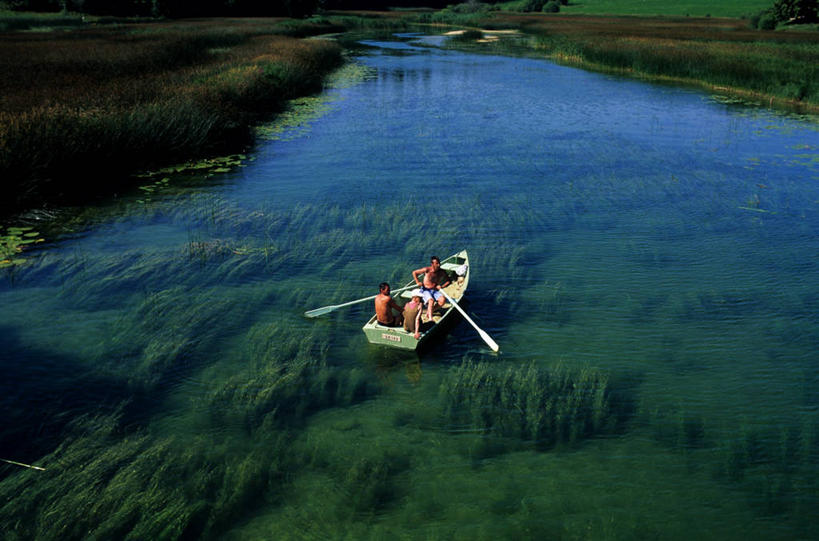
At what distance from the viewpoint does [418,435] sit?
9.29 m

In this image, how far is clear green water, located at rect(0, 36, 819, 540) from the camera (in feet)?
26.1

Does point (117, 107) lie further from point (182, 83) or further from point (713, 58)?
point (713, 58)

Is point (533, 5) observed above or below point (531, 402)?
above

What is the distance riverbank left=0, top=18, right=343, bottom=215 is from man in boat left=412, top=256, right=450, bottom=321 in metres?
12.9

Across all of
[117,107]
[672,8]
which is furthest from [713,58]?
[672,8]

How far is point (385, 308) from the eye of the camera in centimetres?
1127

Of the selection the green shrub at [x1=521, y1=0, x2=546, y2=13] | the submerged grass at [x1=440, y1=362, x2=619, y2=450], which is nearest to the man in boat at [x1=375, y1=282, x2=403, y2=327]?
the submerged grass at [x1=440, y1=362, x2=619, y2=450]

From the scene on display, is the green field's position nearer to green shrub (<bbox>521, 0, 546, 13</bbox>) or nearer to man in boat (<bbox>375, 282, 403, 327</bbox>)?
green shrub (<bbox>521, 0, 546, 13</bbox>)

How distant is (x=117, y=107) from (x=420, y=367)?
727 inches

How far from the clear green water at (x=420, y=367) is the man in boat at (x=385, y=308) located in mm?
588

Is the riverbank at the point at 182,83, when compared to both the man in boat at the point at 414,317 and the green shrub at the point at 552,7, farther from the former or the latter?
the green shrub at the point at 552,7

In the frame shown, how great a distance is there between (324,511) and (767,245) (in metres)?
14.3

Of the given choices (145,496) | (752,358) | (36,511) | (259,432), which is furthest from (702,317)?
(36,511)

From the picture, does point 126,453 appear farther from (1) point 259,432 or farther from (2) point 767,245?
(2) point 767,245
